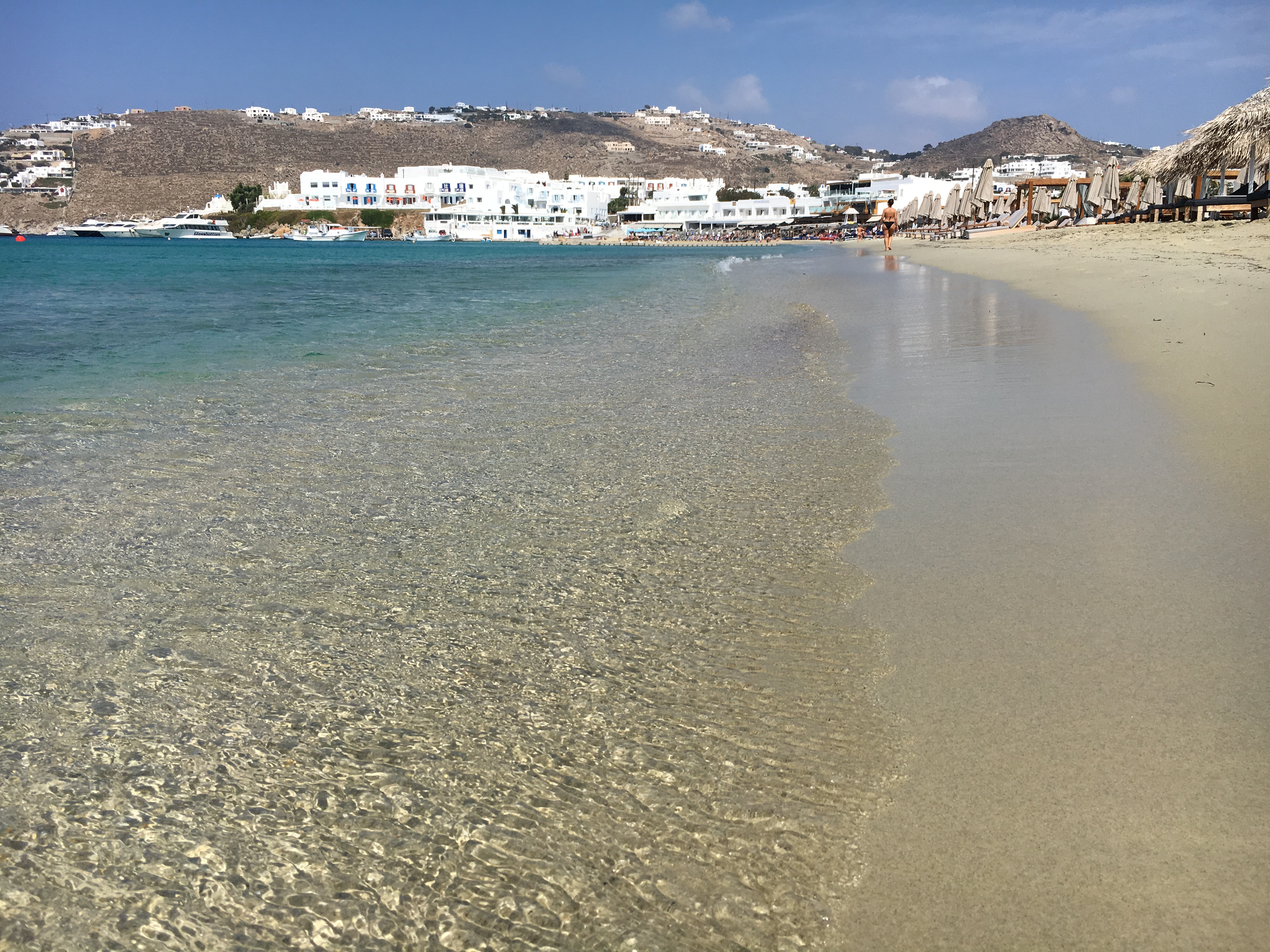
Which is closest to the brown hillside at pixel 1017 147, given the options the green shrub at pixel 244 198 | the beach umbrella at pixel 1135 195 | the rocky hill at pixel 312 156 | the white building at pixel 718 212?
the rocky hill at pixel 312 156

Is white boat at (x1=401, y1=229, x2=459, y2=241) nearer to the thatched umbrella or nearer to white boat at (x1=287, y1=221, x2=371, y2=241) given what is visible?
white boat at (x1=287, y1=221, x2=371, y2=241)

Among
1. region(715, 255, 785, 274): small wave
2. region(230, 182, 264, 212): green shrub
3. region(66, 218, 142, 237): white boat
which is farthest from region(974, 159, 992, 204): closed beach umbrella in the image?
region(230, 182, 264, 212): green shrub

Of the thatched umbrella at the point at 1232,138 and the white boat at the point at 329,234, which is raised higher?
the white boat at the point at 329,234

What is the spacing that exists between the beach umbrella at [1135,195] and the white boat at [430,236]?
83.3 metres

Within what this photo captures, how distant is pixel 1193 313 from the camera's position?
8.07 m

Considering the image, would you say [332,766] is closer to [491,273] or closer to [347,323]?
[347,323]

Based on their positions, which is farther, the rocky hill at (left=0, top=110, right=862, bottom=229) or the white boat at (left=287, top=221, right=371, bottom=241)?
the rocky hill at (left=0, top=110, right=862, bottom=229)

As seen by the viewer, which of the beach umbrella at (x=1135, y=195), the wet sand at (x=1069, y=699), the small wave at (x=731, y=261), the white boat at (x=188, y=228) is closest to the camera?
the wet sand at (x=1069, y=699)

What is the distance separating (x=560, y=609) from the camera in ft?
8.59

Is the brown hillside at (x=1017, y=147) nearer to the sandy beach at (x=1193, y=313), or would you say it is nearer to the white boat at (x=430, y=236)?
the white boat at (x=430, y=236)

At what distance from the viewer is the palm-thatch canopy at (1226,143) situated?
18.3m

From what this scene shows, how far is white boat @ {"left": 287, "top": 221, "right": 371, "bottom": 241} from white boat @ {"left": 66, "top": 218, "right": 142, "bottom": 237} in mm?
16665

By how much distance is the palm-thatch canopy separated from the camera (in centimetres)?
1828

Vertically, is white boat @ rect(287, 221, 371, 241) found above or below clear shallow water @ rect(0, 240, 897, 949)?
above
